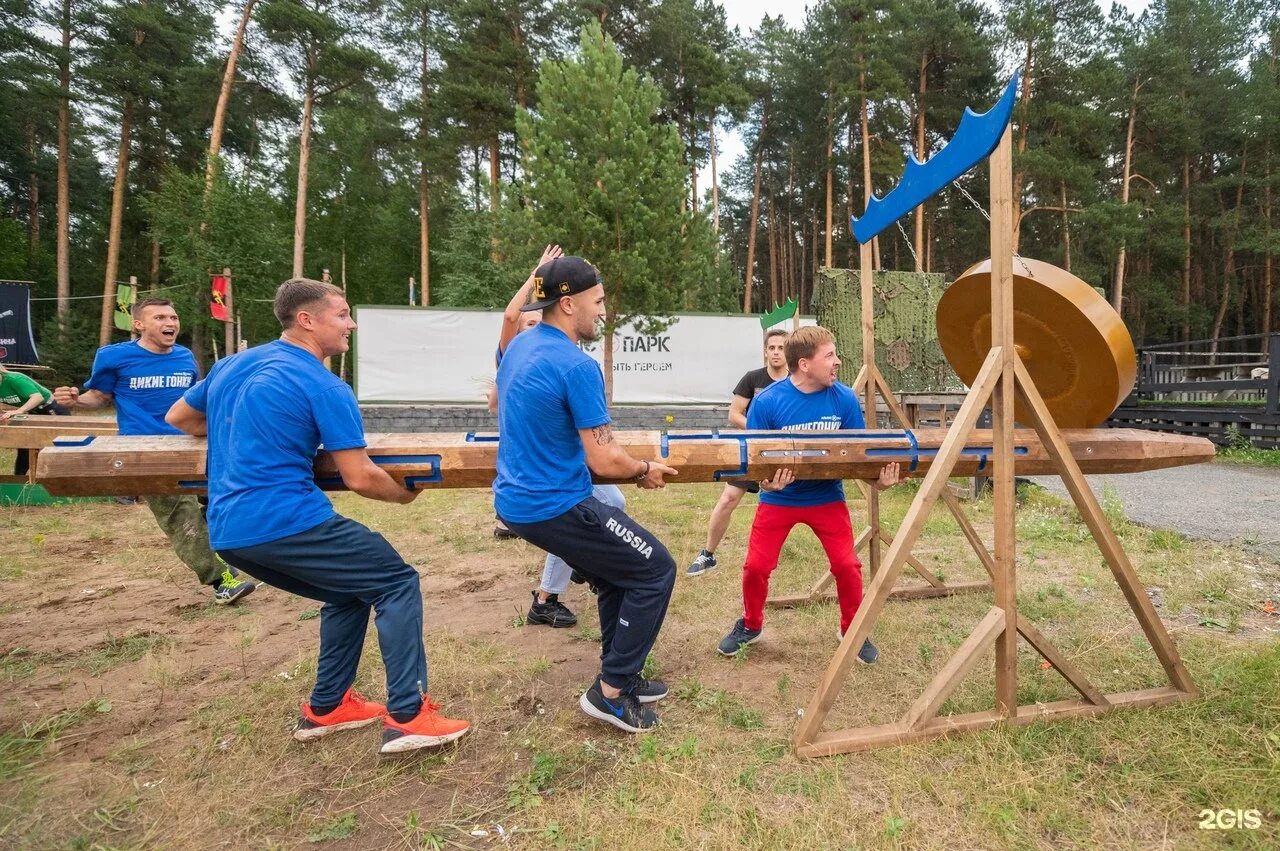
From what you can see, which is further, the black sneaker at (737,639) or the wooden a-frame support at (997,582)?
the black sneaker at (737,639)

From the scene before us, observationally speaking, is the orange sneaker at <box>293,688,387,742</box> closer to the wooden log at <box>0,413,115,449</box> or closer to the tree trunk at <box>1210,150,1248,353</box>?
the wooden log at <box>0,413,115,449</box>

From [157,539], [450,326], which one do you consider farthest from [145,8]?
[157,539]

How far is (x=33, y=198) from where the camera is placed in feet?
104

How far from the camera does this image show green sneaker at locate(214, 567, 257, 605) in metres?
4.55

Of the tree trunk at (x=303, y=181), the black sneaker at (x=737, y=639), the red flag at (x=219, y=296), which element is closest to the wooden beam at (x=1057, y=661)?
the black sneaker at (x=737, y=639)

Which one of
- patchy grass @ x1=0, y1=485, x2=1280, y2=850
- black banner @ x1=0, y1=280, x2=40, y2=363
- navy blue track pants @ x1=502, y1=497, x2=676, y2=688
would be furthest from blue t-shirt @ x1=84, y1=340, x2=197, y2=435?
black banner @ x1=0, y1=280, x2=40, y2=363

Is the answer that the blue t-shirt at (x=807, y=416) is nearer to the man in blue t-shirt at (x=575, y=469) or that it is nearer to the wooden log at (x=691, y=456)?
the wooden log at (x=691, y=456)

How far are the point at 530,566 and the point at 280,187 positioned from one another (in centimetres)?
3459

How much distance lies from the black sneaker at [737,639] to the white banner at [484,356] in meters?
9.59

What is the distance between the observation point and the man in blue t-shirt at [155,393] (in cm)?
441

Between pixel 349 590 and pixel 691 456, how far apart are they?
58.1 inches

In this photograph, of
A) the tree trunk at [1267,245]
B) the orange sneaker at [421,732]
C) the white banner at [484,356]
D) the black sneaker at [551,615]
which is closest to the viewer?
the orange sneaker at [421,732]

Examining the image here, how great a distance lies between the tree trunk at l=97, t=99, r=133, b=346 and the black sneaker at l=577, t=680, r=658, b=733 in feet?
91.1

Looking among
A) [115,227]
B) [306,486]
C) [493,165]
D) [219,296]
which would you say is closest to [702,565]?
[306,486]
